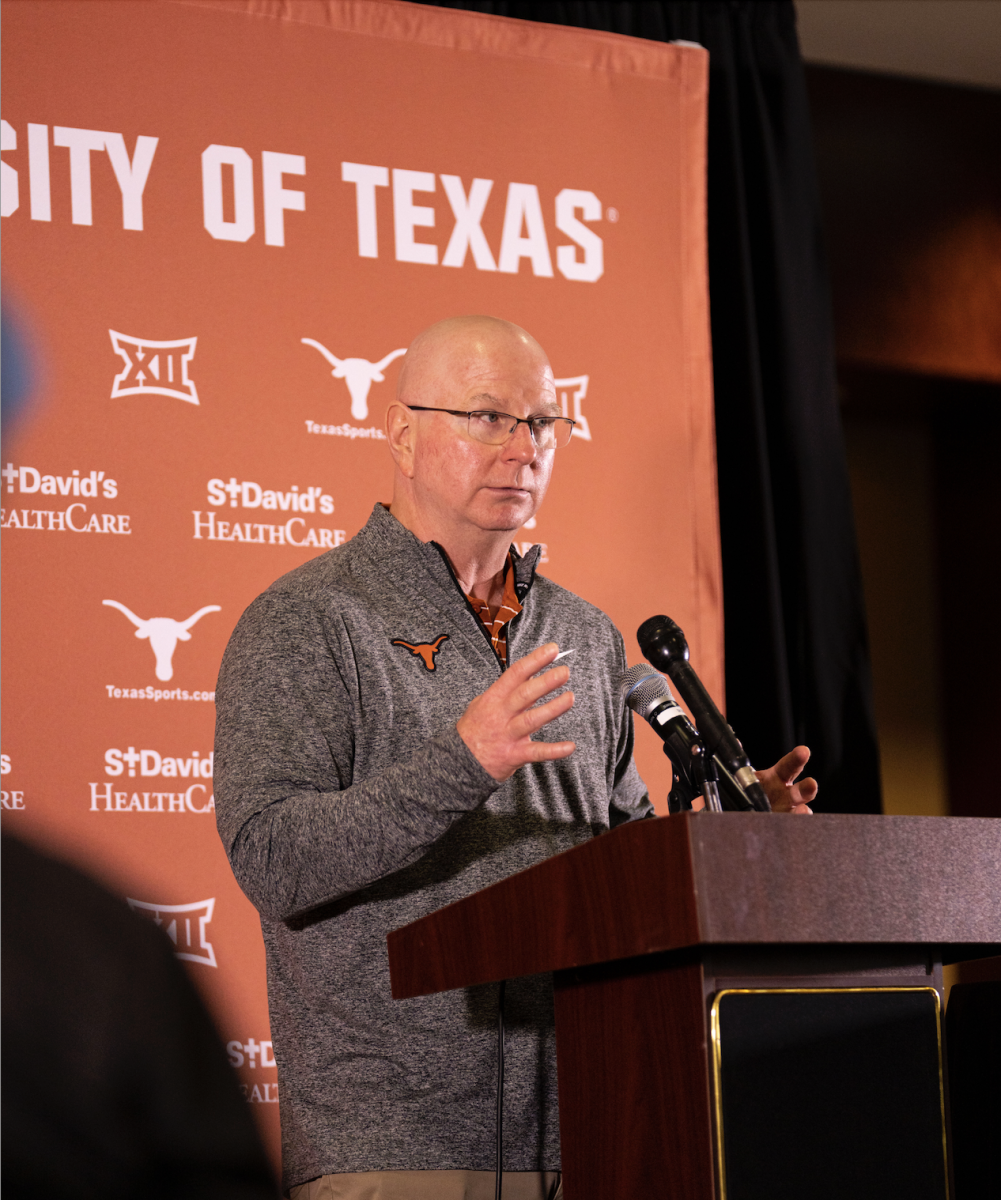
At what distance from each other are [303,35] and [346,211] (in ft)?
1.34

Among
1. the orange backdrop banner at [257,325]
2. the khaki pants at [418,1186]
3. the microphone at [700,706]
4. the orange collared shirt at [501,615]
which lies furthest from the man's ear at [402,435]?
the khaki pants at [418,1186]

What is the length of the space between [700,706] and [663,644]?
3.6 inches

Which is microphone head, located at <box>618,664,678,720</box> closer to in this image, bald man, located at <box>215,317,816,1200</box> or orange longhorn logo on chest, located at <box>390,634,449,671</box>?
bald man, located at <box>215,317,816,1200</box>

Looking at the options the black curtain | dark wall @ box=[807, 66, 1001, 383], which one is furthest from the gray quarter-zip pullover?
dark wall @ box=[807, 66, 1001, 383]

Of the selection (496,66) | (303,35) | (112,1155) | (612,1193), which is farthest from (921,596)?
(612,1193)

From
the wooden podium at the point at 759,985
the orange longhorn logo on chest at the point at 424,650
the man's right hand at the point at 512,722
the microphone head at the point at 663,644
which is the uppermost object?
the orange longhorn logo on chest at the point at 424,650

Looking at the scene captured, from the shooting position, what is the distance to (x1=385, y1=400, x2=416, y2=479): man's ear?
2012 mm

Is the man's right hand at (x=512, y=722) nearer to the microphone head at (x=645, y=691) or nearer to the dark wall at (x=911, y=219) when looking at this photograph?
the microphone head at (x=645, y=691)

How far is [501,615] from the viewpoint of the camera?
6.56 feet

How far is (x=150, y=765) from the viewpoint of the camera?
8.63ft

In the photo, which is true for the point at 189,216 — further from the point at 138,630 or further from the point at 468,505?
the point at 468,505

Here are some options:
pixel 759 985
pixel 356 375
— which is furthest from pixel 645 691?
pixel 356 375

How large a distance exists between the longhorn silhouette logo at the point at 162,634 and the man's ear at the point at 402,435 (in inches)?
33.7

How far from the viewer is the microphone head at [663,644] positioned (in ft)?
4.65
